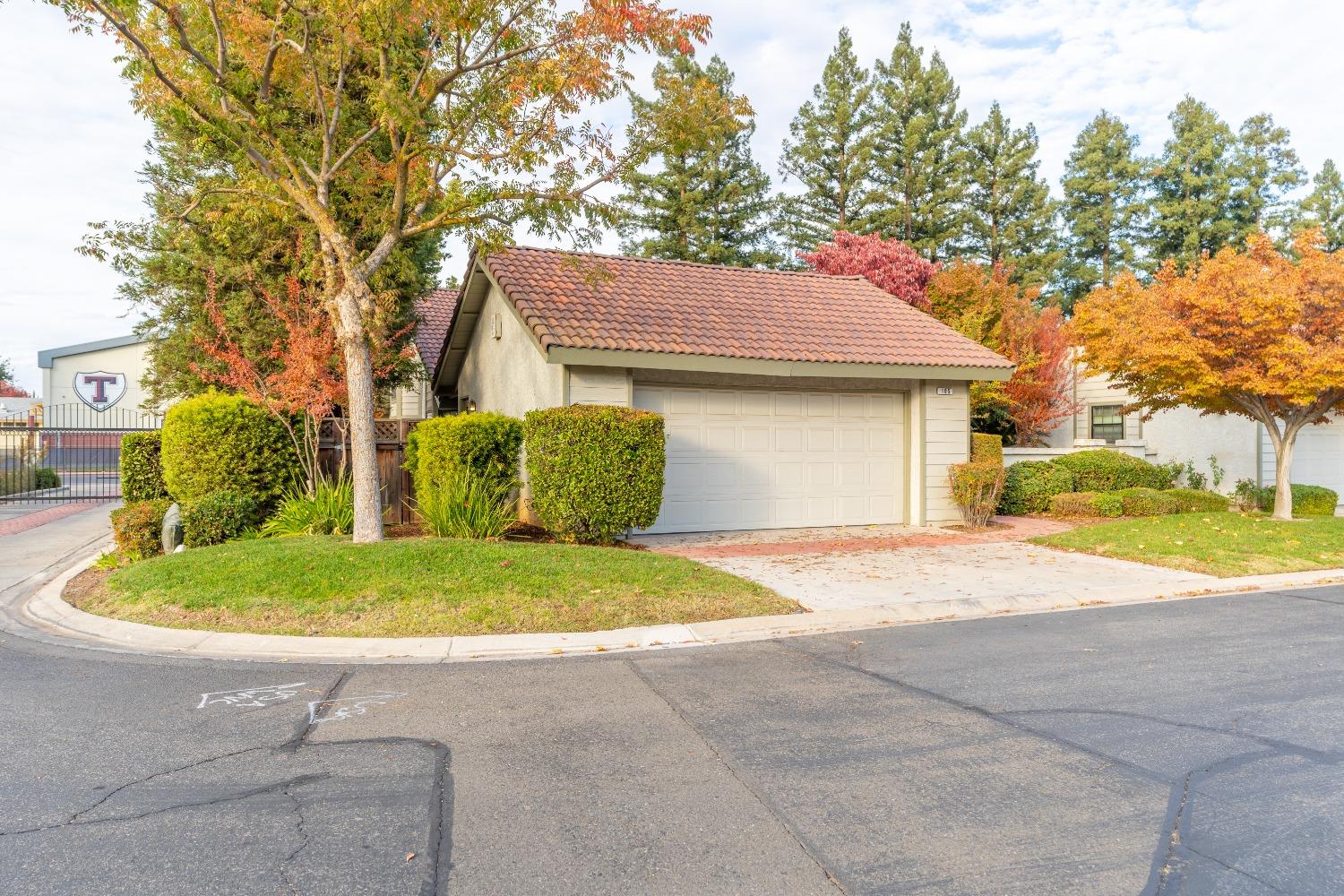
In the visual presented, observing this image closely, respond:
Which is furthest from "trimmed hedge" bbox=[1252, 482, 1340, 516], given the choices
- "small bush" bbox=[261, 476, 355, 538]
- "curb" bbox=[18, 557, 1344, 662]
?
"small bush" bbox=[261, 476, 355, 538]

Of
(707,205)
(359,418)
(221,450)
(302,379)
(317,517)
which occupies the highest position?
(707,205)

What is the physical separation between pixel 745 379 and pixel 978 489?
434 cm

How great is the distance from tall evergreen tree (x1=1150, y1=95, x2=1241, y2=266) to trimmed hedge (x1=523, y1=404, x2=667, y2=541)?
1447 inches

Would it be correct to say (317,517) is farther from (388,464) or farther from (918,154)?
(918,154)

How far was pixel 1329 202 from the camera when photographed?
39688mm

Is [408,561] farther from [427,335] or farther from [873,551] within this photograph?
[427,335]

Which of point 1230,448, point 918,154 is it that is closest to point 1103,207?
point 918,154

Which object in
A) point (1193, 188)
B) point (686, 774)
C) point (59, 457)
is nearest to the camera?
point (686, 774)

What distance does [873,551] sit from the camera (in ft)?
37.1

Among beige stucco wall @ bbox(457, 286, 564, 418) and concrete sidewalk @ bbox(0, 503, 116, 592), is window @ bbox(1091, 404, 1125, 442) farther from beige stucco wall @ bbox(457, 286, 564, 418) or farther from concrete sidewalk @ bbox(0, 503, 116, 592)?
concrete sidewalk @ bbox(0, 503, 116, 592)

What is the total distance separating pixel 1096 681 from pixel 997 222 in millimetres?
35639

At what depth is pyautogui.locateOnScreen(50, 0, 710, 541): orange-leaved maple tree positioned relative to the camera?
31.1 ft

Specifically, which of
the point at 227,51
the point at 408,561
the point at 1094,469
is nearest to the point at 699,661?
the point at 408,561

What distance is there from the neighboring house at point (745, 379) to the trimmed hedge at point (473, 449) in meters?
0.89
